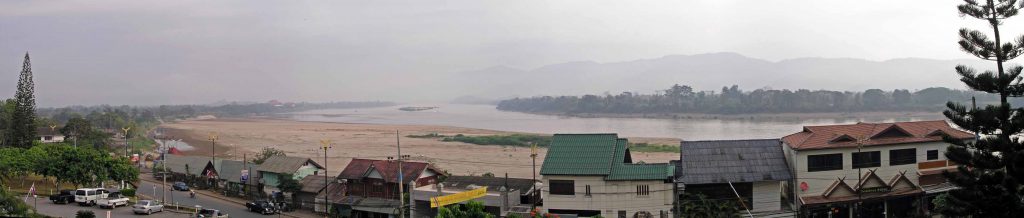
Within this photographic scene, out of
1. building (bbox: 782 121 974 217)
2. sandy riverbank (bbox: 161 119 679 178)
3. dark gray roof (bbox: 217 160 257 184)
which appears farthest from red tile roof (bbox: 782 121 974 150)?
dark gray roof (bbox: 217 160 257 184)

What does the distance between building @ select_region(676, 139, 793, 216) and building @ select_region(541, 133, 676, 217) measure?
1081 millimetres

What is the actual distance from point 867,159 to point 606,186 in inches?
378

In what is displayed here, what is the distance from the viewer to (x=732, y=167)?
2722cm

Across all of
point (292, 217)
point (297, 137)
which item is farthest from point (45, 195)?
point (297, 137)

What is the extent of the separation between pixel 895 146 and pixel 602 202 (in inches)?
433

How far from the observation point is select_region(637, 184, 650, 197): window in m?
26.1

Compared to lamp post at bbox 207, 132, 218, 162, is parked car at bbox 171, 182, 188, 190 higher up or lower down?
lower down

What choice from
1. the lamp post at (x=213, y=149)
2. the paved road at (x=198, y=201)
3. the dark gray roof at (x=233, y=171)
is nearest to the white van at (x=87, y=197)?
the paved road at (x=198, y=201)

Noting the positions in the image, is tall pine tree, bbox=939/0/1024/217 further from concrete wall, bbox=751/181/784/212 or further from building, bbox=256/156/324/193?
building, bbox=256/156/324/193

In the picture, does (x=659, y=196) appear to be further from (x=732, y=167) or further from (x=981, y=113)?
(x=981, y=113)

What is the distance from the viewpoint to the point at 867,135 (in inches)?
1091

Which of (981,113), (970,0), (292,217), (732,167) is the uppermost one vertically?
(970,0)

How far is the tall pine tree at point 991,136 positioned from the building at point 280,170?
28.8 meters

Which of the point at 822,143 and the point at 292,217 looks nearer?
the point at 822,143
